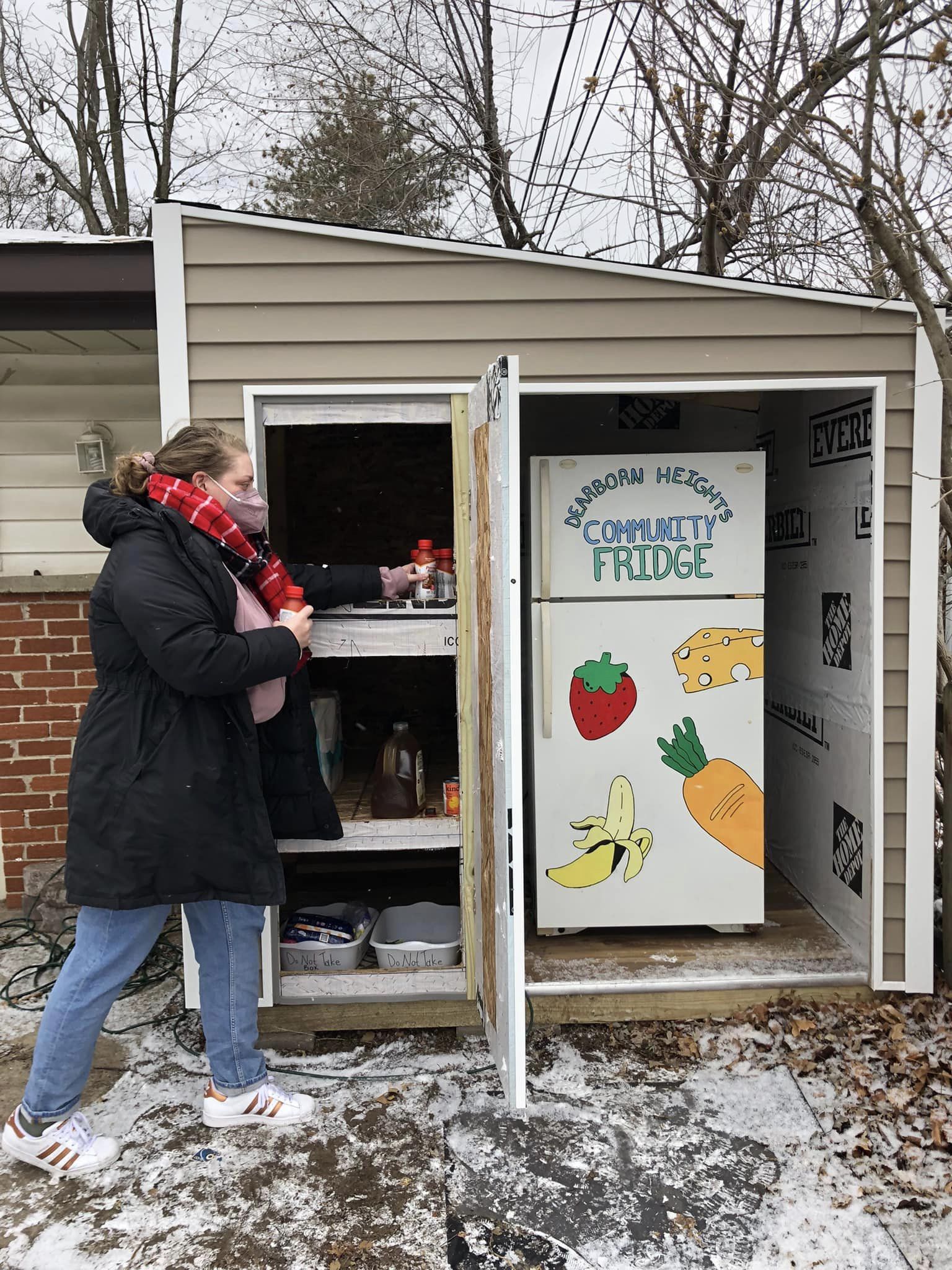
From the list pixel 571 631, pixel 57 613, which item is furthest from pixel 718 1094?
pixel 57 613

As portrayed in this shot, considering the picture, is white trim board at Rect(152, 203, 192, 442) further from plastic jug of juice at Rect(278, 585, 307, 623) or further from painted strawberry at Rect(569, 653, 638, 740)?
painted strawberry at Rect(569, 653, 638, 740)

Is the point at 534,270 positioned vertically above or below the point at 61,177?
below

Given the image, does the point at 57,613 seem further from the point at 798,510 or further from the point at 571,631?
the point at 798,510

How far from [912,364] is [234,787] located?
2.43 metres

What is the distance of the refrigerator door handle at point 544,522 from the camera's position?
10.2 ft

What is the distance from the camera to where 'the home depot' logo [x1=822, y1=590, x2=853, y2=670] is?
3135 millimetres

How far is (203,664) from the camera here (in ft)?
Result: 6.76

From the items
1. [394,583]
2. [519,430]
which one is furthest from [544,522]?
[394,583]

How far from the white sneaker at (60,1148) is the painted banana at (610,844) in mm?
1623

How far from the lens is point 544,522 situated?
10.2ft

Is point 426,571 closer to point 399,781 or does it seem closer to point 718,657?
point 399,781

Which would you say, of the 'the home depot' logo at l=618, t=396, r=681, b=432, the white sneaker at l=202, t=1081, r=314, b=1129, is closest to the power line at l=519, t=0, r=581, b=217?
the 'the home depot' logo at l=618, t=396, r=681, b=432

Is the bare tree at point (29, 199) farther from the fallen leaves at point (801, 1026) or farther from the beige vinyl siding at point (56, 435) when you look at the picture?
the fallen leaves at point (801, 1026)

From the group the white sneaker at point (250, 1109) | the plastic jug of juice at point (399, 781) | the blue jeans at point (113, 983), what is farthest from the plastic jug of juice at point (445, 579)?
the white sneaker at point (250, 1109)
